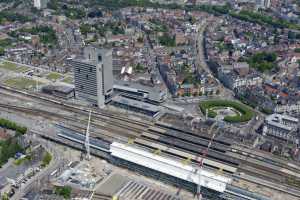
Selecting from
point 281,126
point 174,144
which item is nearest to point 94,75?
point 174,144

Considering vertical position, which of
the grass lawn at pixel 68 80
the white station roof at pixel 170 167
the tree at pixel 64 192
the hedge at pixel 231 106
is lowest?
the tree at pixel 64 192

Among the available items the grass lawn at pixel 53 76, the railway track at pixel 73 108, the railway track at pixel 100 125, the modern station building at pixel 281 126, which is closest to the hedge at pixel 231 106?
the modern station building at pixel 281 126

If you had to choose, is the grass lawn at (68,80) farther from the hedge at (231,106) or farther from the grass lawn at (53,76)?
the hedge at (231,106)

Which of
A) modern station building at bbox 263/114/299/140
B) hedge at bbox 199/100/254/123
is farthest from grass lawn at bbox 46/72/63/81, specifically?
modern station building at bbox 263/114/299/140

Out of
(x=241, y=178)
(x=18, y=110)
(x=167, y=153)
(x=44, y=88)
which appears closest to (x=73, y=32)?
(x=44, y=88)

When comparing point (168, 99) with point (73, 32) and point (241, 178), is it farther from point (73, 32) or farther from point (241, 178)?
point (73, 32)
